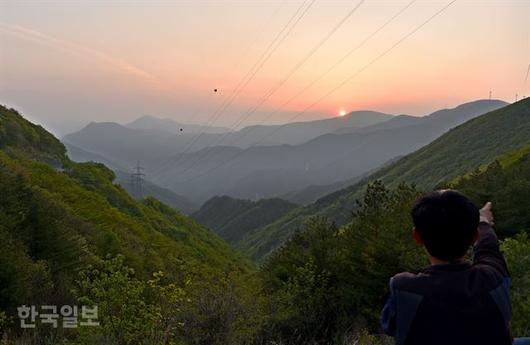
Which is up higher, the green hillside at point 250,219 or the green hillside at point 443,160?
the green hillside at point 443,160

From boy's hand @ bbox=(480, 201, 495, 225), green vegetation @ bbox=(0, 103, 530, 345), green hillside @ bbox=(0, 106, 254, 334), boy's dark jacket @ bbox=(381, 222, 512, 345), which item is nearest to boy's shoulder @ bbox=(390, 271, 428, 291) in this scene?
boy's dark jacket @ bbox=(381, 222, 512, 345)

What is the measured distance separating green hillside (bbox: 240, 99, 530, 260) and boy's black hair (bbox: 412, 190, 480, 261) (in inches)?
4277

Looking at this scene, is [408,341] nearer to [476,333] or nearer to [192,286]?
[476,333]

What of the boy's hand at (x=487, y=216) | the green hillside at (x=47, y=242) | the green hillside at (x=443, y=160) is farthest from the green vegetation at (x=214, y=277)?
the green hillside at (x=443, y=160)

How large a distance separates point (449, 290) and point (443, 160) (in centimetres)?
13888

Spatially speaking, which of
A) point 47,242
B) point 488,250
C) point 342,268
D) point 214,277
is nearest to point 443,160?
point 342,268

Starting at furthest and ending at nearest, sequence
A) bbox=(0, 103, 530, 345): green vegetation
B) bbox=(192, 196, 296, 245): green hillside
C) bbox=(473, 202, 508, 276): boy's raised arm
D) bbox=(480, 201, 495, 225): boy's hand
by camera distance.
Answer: bbox=(192, 196, 296, 245): green hillside, bbox=(0, 103, 530, 345): green vegetation, bbox=(480, 201, 495, 225): boy's hand, bbox=(473, 202, 508, 276): boy's raised arm

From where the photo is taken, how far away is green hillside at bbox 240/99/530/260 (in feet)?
376

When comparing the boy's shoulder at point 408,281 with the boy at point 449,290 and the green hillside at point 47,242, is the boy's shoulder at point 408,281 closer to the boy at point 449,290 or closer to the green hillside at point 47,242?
the boy at point 449,290

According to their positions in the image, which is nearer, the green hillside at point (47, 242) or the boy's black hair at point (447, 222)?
the boy's black hair at point (447, 222)

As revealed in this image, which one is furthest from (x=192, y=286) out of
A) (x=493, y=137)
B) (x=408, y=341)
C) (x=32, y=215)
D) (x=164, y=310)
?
(x=493, y=137)

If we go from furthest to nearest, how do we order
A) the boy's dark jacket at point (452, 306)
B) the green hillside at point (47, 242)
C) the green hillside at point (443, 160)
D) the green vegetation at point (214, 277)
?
1. the green hillside at point (443, 160)
2. the green hillside at point (47, 242)
3. the green vegetation at point (214, 277)
4. the boy's dark jacket at point (452, 306)

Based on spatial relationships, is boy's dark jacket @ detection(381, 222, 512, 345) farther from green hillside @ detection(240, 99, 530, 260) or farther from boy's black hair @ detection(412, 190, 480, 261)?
green hillside @ detection(240, 99, 530, 260)

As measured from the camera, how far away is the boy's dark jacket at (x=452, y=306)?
2410mm
